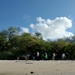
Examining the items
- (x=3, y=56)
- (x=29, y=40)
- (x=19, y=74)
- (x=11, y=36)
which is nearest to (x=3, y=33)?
(x=11, y=36)

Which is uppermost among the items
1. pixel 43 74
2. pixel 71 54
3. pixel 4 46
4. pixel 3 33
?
pixel 3 33

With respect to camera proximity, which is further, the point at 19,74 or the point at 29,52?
the point at 29,52

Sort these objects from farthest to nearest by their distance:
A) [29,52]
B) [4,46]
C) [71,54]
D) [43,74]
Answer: [4,46] < [29,52] < [71,54] < [43,74]

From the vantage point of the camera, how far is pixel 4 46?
52406 mm

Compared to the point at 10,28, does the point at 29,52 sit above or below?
below

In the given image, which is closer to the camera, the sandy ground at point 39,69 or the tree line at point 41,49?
the sandy ground at point 39,69

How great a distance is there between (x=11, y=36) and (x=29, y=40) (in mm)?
13038

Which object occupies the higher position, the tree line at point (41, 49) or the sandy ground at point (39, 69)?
the tree line at point (41, 49)

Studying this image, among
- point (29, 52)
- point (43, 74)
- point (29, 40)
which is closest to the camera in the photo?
point (43, 74)

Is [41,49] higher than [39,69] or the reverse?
higher

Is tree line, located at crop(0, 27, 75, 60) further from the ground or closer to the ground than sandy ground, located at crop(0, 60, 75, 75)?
further from the ground

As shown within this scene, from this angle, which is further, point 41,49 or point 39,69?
point 41,49

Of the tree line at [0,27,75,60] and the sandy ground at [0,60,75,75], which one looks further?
the tree line at [0,27,75,60]

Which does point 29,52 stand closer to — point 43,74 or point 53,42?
point 53,42
